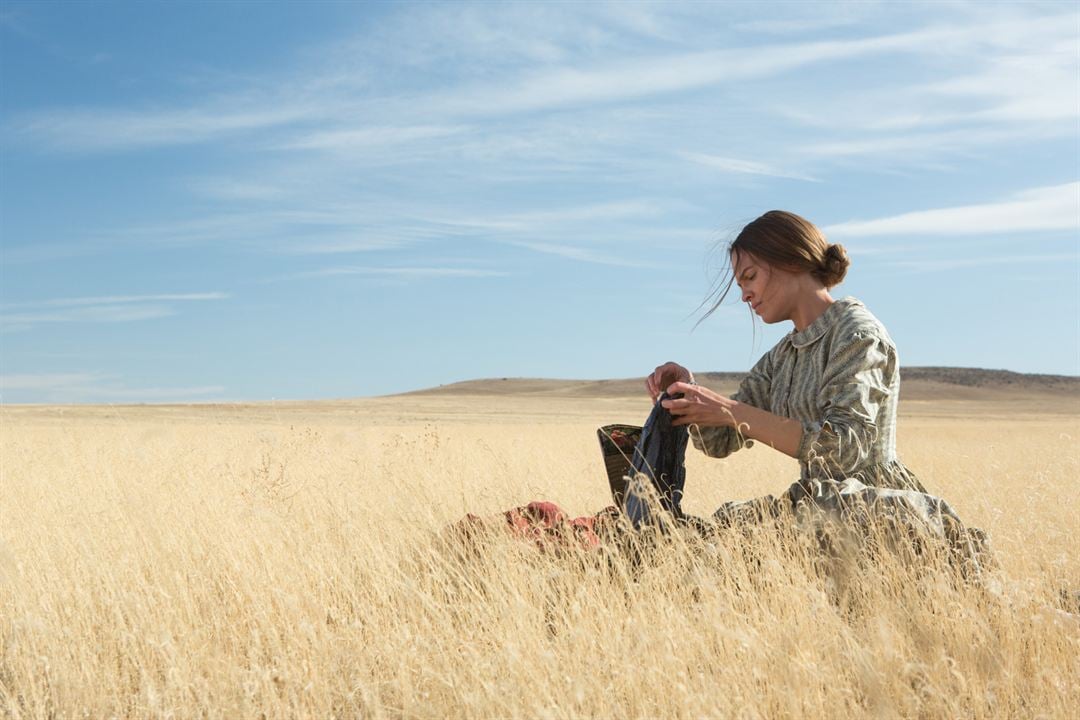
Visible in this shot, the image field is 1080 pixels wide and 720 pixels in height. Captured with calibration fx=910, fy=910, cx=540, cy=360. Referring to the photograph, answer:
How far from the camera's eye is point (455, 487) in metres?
7.59

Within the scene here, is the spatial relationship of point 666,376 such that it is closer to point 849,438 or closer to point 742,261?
point 742,261

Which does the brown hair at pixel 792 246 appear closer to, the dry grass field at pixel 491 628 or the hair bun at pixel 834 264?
the hair bun at pixel 834 264

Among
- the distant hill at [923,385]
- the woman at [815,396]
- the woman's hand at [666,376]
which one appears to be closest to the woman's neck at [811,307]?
the woman at [815,396]

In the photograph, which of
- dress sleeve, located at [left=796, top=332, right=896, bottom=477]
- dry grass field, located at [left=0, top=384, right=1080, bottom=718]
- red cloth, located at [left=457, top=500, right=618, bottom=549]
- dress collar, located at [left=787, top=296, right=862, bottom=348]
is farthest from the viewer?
red cloth, located at [left=457, top=500, right=618, bottom=549]

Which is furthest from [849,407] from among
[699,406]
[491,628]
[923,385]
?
[923,385]

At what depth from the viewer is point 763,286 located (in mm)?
3957

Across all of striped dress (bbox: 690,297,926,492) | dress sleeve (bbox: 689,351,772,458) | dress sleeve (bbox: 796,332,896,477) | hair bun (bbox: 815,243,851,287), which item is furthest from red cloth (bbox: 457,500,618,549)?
hair bun (bbox: 815,243,851,287)

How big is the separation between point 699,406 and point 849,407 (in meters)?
0.59

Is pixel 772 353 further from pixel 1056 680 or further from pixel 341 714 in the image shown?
pixel 341 714

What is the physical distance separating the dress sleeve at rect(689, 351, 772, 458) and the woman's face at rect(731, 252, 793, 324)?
35 cm

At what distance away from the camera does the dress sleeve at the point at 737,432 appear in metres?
4.14

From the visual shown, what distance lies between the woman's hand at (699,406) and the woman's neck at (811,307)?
0.54 meters

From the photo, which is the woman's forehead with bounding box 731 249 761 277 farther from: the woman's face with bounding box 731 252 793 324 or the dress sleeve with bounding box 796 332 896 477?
the dress sleeve with bounding box 796 332 896 477

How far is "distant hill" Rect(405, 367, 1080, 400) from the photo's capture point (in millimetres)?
67000
